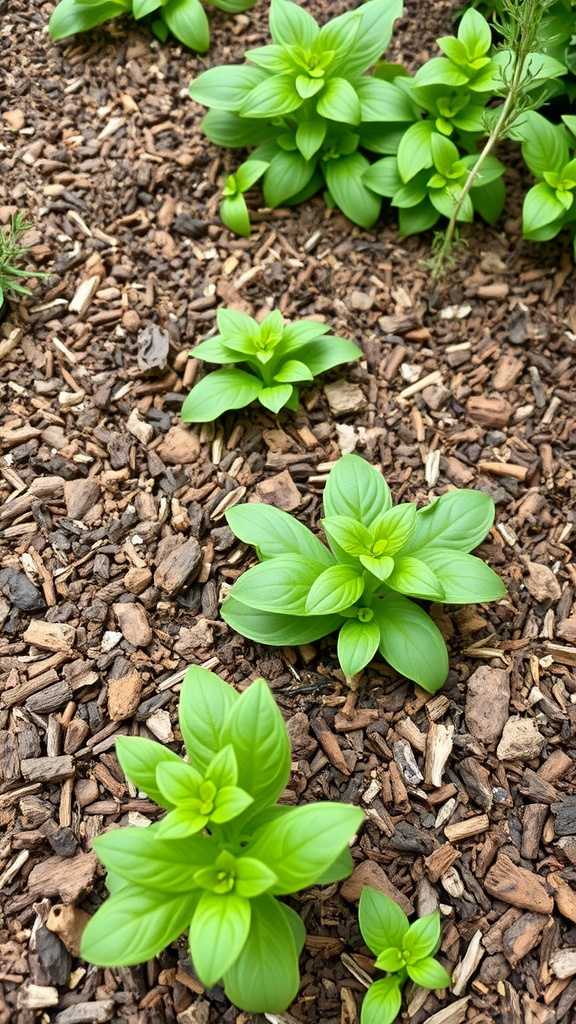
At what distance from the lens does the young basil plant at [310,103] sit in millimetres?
3287

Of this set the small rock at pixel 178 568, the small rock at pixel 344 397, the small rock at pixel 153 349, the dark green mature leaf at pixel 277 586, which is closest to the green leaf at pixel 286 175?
the small rock at pixel 153 349

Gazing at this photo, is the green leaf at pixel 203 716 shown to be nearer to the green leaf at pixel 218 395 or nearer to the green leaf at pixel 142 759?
the green leaf at pixel 142 759

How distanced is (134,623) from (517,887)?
1.48m

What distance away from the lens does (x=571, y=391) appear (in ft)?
→ 10.7

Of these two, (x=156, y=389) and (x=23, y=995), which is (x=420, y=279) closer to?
(x=156, y=389)

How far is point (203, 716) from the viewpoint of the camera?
83.5 inches

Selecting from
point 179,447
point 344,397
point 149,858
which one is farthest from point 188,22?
point 149,858

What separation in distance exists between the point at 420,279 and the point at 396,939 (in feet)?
8.78

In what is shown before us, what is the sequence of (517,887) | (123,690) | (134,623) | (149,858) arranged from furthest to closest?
(134,623)
(123,690)
(517,887)
(149,858)

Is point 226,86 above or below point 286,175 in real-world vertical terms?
above

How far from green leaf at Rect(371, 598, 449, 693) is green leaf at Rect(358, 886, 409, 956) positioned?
65 cm

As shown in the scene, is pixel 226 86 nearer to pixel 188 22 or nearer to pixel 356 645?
pixel 188 22

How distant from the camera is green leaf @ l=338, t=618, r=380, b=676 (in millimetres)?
2398

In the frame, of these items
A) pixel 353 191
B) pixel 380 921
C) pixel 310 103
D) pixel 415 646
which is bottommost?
pixel 380 921
